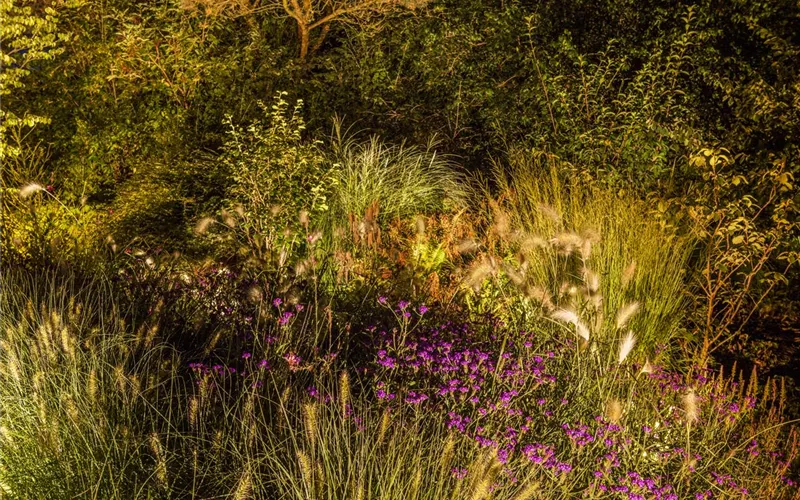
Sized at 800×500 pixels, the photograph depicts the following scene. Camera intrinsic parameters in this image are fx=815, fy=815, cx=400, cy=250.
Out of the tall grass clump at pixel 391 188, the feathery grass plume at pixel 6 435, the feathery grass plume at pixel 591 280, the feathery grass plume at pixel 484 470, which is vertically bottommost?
the tall grass clump at pixel 391 188

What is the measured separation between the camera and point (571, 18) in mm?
9555

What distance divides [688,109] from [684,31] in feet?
3.18

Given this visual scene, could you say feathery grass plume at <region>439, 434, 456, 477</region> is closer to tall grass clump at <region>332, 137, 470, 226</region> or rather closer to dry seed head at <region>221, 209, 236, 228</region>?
dry seed head at <region>221, 209, 236, 228</region>

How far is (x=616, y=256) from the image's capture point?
5578 mm

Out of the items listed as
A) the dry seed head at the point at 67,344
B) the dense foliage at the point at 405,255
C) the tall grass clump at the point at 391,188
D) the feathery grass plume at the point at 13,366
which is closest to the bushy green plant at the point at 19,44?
the dense foliage at the point at 405,255

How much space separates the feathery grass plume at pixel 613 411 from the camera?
325cm

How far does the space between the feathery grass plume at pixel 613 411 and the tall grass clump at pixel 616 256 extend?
1.14m

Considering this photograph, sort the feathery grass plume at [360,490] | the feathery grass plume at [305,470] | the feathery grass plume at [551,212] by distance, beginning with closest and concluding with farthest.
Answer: the feathery grass plume at [360,490] → the feathery grass plume at [305,470] → the feathery grass plume at [551,212]

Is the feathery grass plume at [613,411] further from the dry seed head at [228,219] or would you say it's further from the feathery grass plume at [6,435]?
the dry seed head at [228,219]

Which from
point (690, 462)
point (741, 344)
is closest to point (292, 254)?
point (741, 344)

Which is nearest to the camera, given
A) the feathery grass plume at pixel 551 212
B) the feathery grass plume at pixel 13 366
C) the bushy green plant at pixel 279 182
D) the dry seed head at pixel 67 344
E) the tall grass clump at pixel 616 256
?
the feathery grass plume at pixel 13 366

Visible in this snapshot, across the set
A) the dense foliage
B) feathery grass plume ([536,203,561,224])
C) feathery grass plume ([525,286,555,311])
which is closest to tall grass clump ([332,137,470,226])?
the dense foliage

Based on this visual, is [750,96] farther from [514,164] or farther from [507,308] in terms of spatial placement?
[507,308]

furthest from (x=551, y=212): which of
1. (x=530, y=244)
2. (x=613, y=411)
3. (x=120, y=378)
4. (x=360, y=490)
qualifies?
(x=360, y=490)
